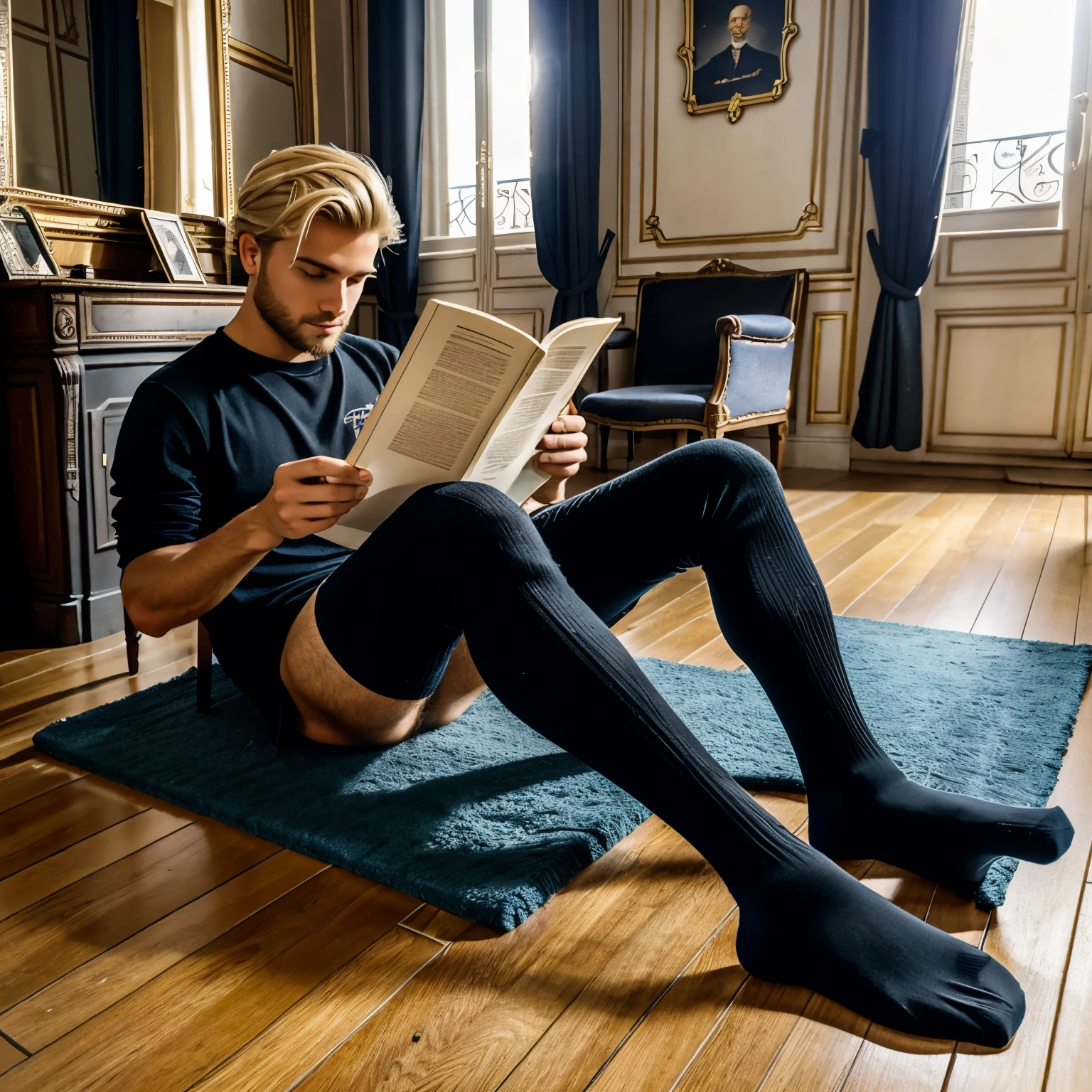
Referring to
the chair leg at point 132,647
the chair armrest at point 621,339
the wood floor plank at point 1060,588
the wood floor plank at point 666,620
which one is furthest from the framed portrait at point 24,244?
the wood floor plank at point 1060,588

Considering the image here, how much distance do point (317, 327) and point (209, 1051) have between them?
0.74 metres

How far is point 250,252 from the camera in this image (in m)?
1.05

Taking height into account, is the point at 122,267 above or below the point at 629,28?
below

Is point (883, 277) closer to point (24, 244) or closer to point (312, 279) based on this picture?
point (24, 244)

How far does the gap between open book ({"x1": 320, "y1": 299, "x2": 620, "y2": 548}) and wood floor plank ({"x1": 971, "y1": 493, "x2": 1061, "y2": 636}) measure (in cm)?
129

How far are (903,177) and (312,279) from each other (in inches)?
133

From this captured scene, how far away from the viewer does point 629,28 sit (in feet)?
14.0

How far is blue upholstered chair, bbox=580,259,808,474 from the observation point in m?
3.36

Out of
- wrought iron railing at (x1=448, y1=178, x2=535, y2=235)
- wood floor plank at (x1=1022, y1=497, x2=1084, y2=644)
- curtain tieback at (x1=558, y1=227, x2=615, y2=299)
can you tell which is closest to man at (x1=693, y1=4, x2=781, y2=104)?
curtain tieback at (x1=558, y1=227, x2=615, y2=299)

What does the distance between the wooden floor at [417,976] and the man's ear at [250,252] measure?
50 centimetres

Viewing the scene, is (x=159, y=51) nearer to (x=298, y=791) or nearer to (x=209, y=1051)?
(x=298, y=791)

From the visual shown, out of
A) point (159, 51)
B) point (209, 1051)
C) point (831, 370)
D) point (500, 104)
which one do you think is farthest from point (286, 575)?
point (500, 104)

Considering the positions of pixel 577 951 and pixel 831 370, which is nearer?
pixel 577 951

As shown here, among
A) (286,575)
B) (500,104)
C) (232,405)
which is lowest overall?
(286,575)
